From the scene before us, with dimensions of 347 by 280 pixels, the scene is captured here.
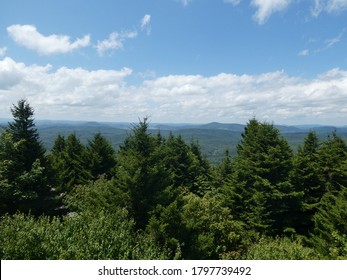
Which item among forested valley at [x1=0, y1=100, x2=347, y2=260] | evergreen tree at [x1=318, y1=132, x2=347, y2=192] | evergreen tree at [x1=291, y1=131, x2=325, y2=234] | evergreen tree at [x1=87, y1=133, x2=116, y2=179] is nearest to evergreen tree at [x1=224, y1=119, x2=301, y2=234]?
forested valley at [x1=0, y1=100, x2=347, y2=260]

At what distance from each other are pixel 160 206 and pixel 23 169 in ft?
51.3

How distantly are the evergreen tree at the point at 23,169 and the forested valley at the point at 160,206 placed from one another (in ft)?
0.32

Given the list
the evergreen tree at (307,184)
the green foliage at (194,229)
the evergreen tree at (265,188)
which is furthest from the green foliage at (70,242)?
the evergreen tree at (307,184)

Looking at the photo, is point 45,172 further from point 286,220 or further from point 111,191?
point 286,220

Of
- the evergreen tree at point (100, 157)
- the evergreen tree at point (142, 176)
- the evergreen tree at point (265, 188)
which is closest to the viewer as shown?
the evergreen tree at point (142, 176)

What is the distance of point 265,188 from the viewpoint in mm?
33562

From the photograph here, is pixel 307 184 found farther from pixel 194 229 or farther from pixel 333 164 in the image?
pixel 194 229

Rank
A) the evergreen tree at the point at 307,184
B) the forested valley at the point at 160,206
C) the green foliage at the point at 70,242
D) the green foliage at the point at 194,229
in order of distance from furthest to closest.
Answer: the evergreen tree at the point at 307,184
the green foliage at the point at 194,229
the forested valley at the point at 160,206
the green foliage at the point at 70,242

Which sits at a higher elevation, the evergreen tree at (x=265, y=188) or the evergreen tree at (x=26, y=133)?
the evergreen tree at (x=26, y=133)

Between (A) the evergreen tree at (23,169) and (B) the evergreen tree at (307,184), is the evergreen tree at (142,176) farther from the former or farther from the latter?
(B) the evergreen tree at (307,184)

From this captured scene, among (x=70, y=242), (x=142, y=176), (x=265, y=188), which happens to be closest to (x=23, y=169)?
(x=142, y=176)

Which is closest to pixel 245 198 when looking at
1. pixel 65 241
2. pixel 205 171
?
pixel 205 171

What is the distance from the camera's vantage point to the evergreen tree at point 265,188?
32031 millimetres
